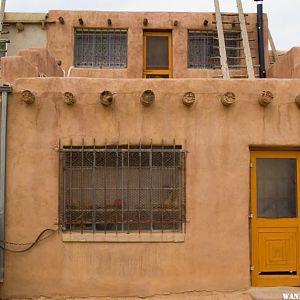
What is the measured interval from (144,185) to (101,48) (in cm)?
559

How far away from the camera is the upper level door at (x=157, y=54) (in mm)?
Answer: 12047

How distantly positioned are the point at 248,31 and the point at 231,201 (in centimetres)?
623

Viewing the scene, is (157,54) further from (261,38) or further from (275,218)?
(275,218)

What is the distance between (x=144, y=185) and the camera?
7.46m

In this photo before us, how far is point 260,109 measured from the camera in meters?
7.50

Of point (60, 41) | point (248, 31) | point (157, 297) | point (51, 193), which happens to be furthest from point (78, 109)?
point (248, 31)

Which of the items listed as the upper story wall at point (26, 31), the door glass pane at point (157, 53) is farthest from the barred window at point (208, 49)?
the upper story wall at point (26, 31)

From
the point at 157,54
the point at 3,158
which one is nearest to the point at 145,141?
the point at 3,158

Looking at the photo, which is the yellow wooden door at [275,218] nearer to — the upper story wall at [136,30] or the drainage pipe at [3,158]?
the drainage pipe at [3,158]

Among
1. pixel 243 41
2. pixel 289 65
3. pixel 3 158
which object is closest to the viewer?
pixel 3 158

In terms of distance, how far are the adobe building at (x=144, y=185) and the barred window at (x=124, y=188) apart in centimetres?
1

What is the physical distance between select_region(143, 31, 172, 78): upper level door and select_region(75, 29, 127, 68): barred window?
0.53m

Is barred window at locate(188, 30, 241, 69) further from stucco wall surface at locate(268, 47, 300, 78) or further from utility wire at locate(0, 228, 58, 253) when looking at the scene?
utility wire at locate(0, 228, 58, 253)

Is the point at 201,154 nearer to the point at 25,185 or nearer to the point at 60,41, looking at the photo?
the point at 25,185
